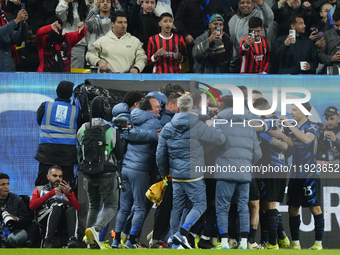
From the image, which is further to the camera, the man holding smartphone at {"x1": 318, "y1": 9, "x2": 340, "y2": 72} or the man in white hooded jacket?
the man holding smartphone at {"x1": 318, "y1": 9, "x2": 340, "y2": 72}

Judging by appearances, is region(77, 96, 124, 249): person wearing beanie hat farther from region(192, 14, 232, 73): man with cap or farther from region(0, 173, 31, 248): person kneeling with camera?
region(192, 14, 232, 73): man with cap

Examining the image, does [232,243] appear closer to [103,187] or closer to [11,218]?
[103,187]

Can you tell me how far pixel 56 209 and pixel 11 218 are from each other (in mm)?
640

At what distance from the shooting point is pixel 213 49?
909 cm

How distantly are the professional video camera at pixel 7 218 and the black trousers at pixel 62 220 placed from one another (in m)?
0.40

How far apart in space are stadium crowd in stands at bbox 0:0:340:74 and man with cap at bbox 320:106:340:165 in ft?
2.68

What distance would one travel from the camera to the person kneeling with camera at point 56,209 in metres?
8.18

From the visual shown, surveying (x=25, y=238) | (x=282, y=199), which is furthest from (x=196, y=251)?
(x=25, y=238)

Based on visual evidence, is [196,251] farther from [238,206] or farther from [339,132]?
[339,132]

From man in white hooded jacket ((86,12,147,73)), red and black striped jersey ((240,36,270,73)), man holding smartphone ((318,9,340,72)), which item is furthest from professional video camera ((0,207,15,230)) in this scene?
man holding smartphone ((318,9,340,72))

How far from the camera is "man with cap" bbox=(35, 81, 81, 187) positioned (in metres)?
8.48

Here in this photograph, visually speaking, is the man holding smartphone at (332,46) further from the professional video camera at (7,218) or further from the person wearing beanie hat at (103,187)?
the professional video camera at (7,218)

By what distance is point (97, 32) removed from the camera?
9.58m

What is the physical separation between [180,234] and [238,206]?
0.95 m
